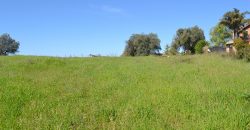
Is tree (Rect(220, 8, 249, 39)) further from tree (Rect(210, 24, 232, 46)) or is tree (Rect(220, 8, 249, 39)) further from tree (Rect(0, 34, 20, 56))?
tree (Rect(0, 34, 20, 56))

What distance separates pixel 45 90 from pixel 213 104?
5380 mm

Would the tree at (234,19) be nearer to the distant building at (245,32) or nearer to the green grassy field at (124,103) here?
the distant building at (245,32)

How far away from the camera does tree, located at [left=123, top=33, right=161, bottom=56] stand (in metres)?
77.6

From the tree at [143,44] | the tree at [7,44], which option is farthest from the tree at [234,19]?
the tree at [7,44]

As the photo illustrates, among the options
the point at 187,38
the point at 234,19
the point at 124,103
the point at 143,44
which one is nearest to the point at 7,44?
the point at 143,44

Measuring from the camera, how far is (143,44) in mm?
77875

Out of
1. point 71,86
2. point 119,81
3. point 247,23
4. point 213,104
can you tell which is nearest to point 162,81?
point 119,81

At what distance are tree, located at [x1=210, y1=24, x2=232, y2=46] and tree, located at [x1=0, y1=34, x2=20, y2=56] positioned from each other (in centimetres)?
4470

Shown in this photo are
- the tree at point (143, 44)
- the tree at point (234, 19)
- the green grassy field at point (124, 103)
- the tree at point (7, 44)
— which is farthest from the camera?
the tree at point (143, 44)

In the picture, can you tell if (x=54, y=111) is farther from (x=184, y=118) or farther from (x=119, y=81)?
(x=119, y=81)

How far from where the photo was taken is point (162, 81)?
13914 millimetres

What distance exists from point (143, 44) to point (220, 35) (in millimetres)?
19659

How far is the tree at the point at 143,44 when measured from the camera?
254 ft

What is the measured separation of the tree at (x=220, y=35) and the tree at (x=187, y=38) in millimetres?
9445
